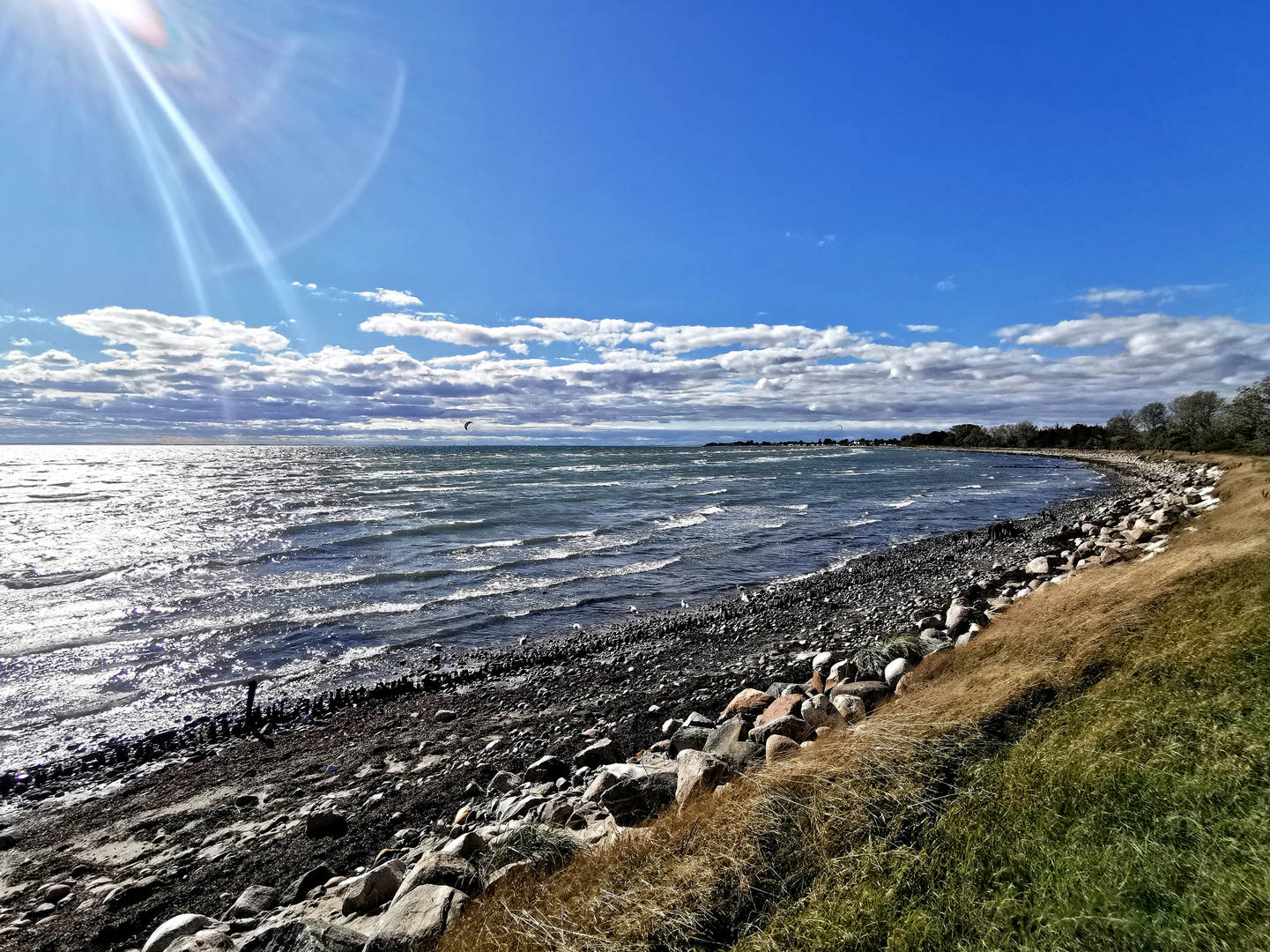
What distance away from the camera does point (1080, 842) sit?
3.16m

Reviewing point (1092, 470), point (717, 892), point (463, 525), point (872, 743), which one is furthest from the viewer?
point (1092, 470)

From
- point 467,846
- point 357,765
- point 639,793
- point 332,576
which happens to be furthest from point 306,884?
point 332,576

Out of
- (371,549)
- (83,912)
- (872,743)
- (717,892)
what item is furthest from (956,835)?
(371,549)

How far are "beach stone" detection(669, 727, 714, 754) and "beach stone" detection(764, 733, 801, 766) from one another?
5.44ft

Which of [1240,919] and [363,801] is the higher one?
[1240,919]

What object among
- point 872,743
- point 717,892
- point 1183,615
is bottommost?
point 717,892

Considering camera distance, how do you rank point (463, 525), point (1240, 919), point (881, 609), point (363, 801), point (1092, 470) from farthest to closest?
point (1092, 470) < point (463, 525) < point (881, 609) < point (363, 801) < point (1240, 919)

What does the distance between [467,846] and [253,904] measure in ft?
7.20

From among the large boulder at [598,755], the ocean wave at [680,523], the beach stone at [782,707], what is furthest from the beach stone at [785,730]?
the ocean wave at [680,523]

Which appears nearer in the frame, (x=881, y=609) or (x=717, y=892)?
(x=717, y=892)

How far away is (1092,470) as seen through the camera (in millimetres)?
68750

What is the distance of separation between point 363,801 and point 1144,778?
27.5 feet

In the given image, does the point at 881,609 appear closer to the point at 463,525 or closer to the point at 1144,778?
the point at 1144,778

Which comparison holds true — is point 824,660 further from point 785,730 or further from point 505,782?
point 505,782
